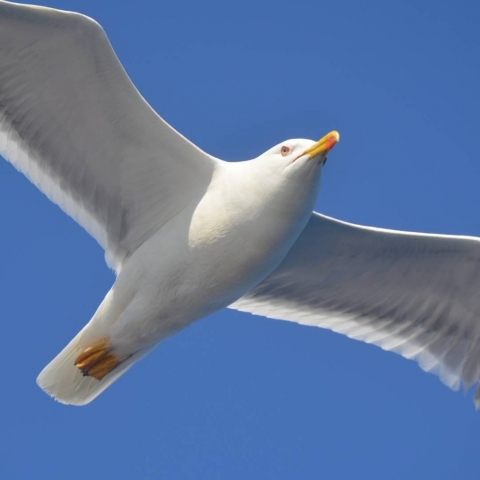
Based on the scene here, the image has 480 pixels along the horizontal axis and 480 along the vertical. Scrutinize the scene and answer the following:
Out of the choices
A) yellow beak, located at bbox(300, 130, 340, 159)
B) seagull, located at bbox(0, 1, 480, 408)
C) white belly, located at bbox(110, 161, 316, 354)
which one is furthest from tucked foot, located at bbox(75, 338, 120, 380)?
yellow beak, located at bbox(300, 130, 340, 159)

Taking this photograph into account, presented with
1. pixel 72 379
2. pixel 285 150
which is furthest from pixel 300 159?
pixel 72 379

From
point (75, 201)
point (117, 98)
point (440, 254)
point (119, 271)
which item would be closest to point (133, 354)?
point (119, 271)

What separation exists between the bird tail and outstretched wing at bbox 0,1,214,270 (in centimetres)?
71

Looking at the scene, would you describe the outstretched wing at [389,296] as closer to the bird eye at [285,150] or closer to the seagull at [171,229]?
the seagull at [171,229]

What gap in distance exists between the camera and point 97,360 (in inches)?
325

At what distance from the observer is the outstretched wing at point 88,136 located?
7.78 metres

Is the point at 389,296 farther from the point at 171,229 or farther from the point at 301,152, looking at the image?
the point at 301,152

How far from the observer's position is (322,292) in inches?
364

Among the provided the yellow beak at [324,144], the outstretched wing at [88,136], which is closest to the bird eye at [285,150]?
the yellow beak at [324,144]

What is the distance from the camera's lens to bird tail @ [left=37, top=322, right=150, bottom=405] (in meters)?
8.44

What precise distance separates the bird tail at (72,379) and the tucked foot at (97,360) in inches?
3.3

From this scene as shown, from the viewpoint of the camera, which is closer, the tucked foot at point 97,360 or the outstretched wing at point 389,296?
the tucked foot at point 97,360

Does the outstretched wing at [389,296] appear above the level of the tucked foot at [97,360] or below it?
above

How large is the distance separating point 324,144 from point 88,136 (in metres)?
1.94
